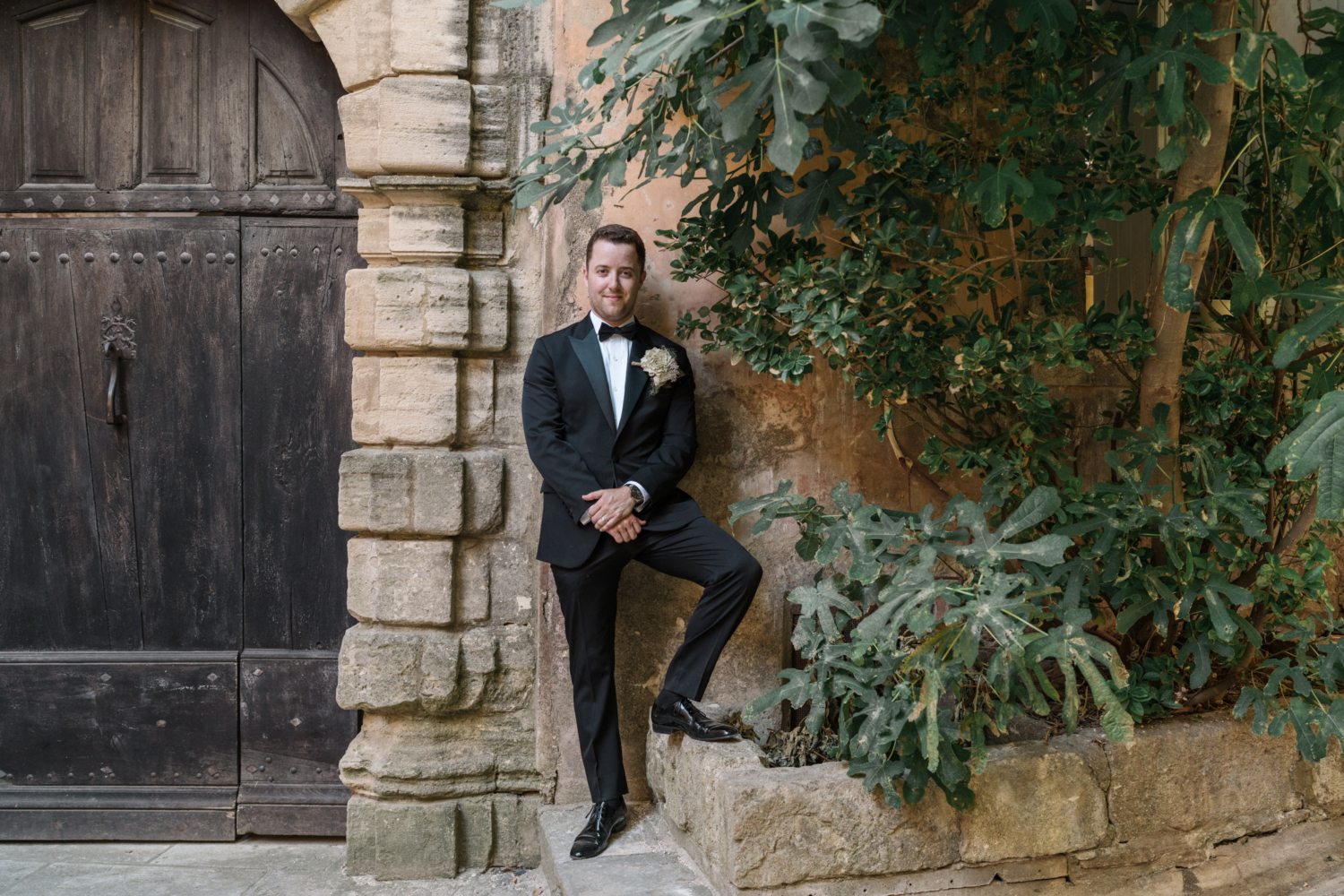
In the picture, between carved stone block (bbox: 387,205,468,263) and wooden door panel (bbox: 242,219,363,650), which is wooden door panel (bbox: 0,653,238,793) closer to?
wooden door panel (bbox: 242,219,363,650)

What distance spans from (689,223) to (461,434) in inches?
43.3

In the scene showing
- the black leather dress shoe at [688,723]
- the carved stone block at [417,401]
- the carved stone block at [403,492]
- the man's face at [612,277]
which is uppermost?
the man's face at [612,277]

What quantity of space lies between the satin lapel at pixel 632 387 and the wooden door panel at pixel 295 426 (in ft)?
3.94

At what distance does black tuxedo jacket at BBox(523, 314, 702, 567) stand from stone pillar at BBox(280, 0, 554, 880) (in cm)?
34

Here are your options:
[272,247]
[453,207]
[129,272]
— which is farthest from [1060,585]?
[129,272]

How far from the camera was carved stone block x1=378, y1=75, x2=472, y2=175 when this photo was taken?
3311 millimetres

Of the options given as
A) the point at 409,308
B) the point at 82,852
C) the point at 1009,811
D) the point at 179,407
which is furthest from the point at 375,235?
the point at 1009,811

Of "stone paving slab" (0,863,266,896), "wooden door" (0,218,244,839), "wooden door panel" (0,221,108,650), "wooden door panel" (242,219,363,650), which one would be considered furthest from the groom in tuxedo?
"wooden door panel" (0,221,108,650)

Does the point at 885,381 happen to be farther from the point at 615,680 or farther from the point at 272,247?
the point at 272,247

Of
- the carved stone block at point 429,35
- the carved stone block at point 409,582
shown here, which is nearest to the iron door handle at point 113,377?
the carved stone block at point 409,582

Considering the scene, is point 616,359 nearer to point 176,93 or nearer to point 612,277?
point 612,277

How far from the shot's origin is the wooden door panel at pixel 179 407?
3.66 metres

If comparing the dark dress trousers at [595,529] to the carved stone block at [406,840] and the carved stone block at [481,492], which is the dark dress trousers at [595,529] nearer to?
the carved stone block at [481,492]

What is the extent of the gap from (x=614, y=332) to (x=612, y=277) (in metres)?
0.18
